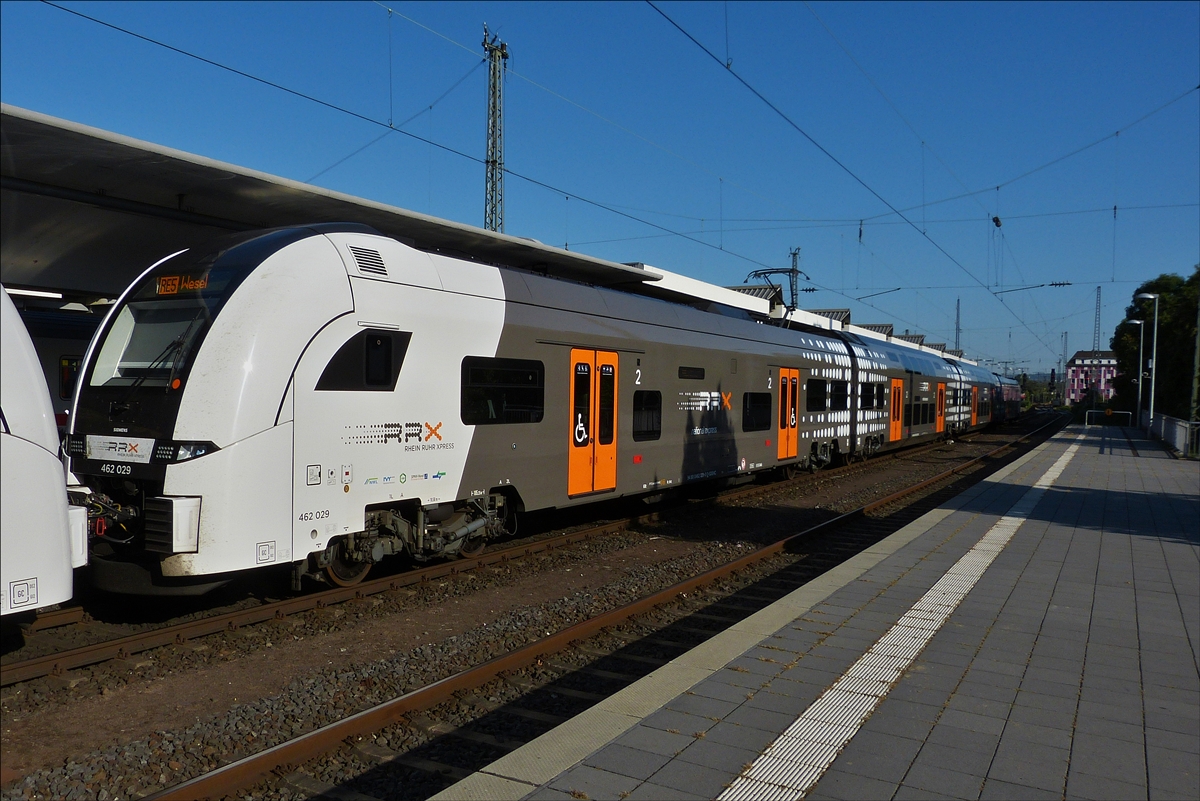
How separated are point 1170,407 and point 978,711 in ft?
177

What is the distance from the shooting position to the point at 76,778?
425 centimetres

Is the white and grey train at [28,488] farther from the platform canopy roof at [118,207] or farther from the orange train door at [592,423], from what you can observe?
the orange train door at [592,423]

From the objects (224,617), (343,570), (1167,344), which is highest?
(1167,344)

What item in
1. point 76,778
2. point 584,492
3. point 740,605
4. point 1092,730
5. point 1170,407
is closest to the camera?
point 76,778

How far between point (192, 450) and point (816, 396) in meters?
15.2

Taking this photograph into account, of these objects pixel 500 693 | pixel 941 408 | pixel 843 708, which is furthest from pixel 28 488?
pixel 941 408

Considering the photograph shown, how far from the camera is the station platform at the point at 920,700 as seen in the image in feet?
12.6

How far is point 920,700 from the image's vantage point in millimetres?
4930

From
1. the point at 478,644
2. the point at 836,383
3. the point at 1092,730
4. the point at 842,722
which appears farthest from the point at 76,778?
the point at 836,383

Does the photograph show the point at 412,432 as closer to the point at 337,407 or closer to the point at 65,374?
the point at 337,407

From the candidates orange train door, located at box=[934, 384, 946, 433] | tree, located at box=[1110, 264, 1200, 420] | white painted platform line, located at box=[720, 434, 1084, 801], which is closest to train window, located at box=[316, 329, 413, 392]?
white painted platform line, located at box=[720, 434, 1084, 801]

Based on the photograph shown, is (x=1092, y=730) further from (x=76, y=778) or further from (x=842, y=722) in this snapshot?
(x=76, y=778)

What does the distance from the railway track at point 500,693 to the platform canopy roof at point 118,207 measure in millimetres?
4517

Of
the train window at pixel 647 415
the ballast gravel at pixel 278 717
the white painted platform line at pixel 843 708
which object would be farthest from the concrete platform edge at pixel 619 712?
the train window at pixel 647 415
